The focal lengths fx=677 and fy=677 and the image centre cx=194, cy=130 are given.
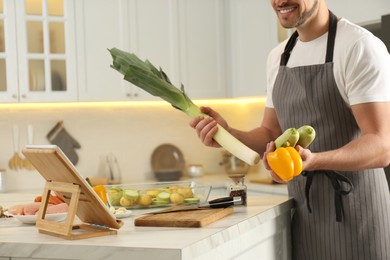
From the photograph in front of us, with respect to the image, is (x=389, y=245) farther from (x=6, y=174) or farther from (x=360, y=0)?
(x=6, y=174)

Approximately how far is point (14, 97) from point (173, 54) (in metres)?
1.27

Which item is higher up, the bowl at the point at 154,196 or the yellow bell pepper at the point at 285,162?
the yellow bell pepper at the point at 285,162

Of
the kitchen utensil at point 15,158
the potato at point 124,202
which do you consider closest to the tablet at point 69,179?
the potato at point 124,202

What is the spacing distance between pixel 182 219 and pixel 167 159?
3.56m

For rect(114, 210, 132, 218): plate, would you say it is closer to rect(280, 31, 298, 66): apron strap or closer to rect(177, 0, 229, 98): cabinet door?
rect(280, 31, 298, 66): apron strap

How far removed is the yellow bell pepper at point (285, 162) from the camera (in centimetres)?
198

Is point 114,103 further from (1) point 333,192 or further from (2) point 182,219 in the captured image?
(2) point 182,219

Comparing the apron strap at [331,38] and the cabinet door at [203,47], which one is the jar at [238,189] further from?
the cabinet door at [203,47]

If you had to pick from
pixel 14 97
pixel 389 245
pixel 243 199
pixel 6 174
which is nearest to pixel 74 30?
pixel 14 97

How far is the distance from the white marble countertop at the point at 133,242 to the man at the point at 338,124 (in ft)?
0.99

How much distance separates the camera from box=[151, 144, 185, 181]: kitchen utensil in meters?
5.62

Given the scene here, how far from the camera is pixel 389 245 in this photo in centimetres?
→ 244

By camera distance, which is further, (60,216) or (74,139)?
(74,139)

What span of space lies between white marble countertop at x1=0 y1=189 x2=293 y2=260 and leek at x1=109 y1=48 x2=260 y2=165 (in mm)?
245
